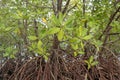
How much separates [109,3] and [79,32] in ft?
2.17

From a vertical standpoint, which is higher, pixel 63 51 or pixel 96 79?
pixel 63 51

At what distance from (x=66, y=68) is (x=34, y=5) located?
52cm

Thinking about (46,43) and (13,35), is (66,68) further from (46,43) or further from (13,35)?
(13,35)

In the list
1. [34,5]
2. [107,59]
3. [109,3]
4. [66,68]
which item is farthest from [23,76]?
[109,3]

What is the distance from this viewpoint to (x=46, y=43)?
189cm

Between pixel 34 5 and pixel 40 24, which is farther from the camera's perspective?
pixel 40 24

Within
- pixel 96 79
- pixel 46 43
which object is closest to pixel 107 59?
pixel 96 79

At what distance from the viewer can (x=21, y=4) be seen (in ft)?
6.72

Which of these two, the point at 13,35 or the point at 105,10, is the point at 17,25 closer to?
the point at 13,35

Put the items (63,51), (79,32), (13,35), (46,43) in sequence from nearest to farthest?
(79,32)
(46,43)
(63,51)
(13,35)

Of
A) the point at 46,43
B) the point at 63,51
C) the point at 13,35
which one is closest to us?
the point at 46,43

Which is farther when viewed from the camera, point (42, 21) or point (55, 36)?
point (42, 21)

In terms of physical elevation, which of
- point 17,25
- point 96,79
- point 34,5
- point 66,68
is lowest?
point 96,79

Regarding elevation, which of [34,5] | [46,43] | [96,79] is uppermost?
[34,5]
